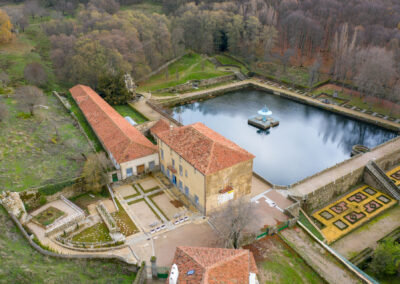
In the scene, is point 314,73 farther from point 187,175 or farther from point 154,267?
point 154,267

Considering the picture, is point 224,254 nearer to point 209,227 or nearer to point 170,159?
point 209,227

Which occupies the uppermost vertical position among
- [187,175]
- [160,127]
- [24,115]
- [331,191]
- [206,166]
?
[206,166]

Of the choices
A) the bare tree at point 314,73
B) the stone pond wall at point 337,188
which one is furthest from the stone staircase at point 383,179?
the bare tree at point 314,73

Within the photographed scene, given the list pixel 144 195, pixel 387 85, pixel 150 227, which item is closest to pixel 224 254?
pixel 150 227

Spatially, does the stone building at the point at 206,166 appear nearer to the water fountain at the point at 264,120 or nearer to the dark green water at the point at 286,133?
the dark green water at the point at 286,133

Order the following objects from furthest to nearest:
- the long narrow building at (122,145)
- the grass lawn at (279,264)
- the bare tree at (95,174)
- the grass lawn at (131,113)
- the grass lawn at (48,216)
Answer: the grass lawn at (131,113), the long narrow building at (122,145), the bare tree at (95,174), the grass lawn at (48,216), the grass lawn at (279,264)

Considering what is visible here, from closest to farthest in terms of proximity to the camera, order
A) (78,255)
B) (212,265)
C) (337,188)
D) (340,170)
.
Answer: (212,265), (78,255), (337,188), (340,170)

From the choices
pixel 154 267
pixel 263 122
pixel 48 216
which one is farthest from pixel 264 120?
pixel 48 216
